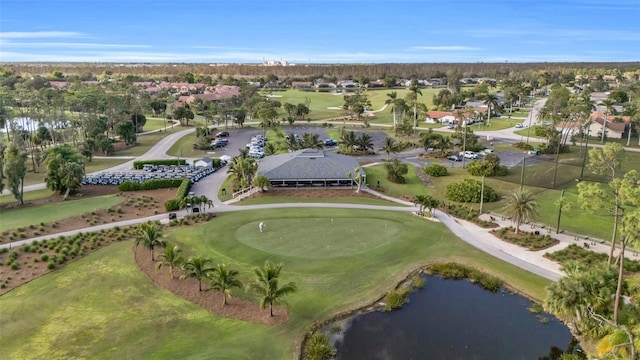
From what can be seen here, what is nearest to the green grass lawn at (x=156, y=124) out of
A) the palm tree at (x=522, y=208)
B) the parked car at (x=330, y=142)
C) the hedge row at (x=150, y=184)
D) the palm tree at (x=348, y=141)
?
the parked car at (x=330, y=142)

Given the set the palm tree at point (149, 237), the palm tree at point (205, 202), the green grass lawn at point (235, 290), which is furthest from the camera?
the palm tree at point (205, 202)

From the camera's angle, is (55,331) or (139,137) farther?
(139,137)

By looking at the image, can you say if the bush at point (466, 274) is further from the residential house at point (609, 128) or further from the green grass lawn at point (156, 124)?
the green grass lawn at point (156, 124)

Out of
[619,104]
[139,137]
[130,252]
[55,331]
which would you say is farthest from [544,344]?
[619,104]

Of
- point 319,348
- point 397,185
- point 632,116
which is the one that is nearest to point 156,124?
point 397,185

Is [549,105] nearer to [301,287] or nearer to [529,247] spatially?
[529,247]

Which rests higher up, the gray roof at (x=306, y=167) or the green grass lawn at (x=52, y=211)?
the gray roof at (x=306, y=167)

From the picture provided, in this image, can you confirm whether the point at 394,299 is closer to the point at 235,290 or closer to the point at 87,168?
the point at 235,290
